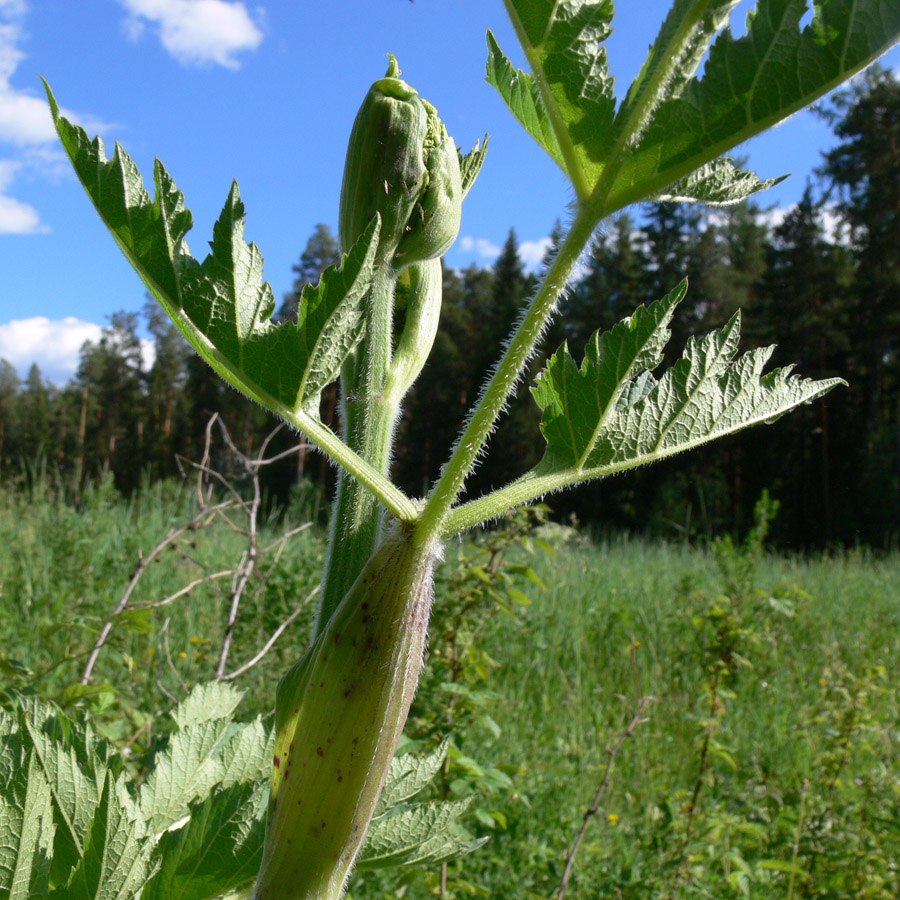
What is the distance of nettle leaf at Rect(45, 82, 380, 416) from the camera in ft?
1.76

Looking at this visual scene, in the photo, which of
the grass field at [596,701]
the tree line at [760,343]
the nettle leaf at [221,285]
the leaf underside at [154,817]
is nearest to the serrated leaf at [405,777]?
the leaf underside at [154,817]

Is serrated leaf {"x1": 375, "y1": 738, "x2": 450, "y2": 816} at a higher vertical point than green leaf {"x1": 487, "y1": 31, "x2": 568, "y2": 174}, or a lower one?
lower

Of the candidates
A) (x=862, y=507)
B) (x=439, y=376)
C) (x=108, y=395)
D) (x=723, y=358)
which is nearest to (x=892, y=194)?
(x=862, y=507)

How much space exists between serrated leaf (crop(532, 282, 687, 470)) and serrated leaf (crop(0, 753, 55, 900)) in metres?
0.54

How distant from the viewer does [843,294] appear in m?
25.7

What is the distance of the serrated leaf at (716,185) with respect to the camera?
0.56 meters

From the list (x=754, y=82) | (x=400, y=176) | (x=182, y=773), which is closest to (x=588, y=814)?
(x=182, y=773)

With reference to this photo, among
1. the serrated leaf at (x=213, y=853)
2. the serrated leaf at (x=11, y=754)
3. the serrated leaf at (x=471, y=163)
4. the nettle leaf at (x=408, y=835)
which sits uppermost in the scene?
the serrated leaf at (x=471, y=163)

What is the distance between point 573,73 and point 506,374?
8.7 inches

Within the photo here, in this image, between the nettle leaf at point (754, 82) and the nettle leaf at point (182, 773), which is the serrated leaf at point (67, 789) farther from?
the nettle leaf at point (754, 82)

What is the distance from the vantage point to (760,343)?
2652 cm

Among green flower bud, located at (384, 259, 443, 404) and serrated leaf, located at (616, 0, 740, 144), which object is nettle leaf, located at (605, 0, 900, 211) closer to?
serrated leaf, located at (616, 0, 740, 144)

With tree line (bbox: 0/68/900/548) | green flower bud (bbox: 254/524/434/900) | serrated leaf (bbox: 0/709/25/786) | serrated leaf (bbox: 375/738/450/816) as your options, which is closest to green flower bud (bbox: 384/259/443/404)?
green flower bud (bbox: 254/524/434/900)

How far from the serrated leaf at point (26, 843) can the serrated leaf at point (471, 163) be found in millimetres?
729
